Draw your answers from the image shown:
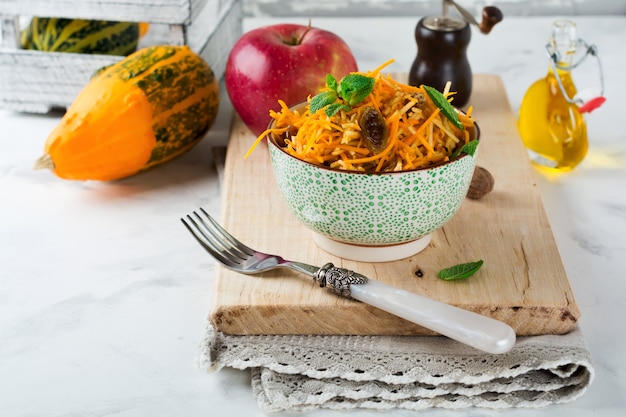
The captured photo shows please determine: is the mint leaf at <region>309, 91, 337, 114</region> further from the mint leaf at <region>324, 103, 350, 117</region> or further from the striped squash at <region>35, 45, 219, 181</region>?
the striped squash at <region>35, 45, 219, 181</region>

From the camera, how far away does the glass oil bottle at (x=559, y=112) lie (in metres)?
1.45

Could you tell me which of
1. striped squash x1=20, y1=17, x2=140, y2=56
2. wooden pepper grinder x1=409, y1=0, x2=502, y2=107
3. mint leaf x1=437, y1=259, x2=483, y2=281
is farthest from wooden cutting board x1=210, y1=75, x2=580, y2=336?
striped squash x1=20, y1=17, x2=140, y2=56

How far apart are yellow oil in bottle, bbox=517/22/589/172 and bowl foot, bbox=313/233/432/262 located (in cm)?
44

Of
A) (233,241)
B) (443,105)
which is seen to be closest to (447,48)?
(443,105)

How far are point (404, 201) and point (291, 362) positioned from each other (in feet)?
0.78

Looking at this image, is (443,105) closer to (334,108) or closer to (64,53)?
(334,108)

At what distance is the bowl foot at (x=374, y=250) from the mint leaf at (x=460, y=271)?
2.6 inches

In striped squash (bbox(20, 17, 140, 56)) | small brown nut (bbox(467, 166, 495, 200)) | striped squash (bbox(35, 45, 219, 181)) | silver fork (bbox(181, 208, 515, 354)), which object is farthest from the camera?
striped squash (bbox(20, 17, 140, 56))

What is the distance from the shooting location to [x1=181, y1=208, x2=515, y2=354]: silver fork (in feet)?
3.09

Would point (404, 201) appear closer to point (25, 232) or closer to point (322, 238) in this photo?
point (322, 238)

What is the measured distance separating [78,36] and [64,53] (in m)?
0.07

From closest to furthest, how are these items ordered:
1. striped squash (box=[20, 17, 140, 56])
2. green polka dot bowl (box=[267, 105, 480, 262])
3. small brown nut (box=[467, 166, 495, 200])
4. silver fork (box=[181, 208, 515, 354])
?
silver fork (box=[181, 208, 515, 354]) → green polka dot bowl (box=[267, 105, 480, 262]) → small brown nut (box=[467, 166, 495, 200]) → striped squash (box=[20, 17, 140, 56])

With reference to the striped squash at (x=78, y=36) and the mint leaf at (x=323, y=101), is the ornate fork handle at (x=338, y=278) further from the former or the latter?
the striped squash at (x=78, y=36)

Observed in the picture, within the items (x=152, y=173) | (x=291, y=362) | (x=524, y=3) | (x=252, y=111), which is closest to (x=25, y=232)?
(x=152, y=173)
